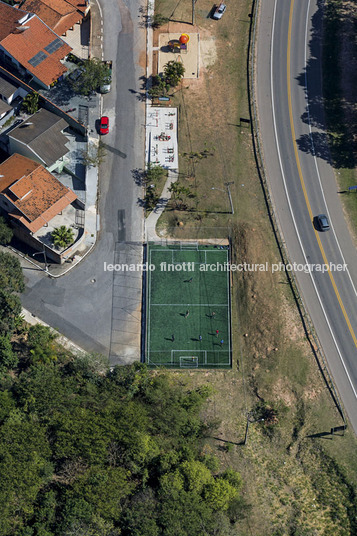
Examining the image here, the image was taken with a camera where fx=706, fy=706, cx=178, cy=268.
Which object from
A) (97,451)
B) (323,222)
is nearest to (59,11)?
(323,222)

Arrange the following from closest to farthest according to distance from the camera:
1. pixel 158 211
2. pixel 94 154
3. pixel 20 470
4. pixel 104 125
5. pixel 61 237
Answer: pixel 20 470, pixel 61 237, pixel 158 211, pixel 94 154, pixel 104 125

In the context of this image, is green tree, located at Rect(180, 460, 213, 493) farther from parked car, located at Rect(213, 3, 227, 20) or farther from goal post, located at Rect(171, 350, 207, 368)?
parked car, located at Rect(213, 3, 227, 20)

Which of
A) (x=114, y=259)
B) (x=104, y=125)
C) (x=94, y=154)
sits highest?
(x=104, y=125)

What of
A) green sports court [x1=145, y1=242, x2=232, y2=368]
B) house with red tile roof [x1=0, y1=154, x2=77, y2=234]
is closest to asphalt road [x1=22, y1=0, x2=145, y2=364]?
green sports court [x1=145, y1=242, x2=232, y2=368]

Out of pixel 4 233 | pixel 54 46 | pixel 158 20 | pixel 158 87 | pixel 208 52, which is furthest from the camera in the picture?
pixel 158 20

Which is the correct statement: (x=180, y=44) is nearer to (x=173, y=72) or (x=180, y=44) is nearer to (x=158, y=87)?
(x=173, y=72)

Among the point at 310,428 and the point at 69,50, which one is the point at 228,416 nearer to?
the point at 310,428
